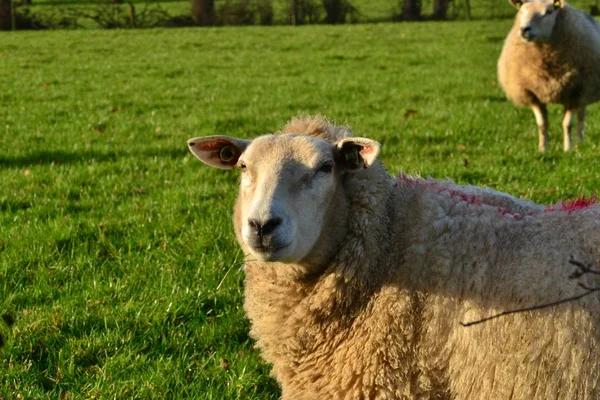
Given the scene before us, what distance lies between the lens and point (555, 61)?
8.83 meters

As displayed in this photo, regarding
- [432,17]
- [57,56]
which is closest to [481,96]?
[57,56]

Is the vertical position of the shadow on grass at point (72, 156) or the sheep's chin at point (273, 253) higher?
the sheep's chin at point (273, 253)

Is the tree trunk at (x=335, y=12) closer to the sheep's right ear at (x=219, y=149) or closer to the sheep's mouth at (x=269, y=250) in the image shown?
the sheep's right ear at (x=219, y=149)

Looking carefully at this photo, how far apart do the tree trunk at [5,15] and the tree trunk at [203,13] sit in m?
7.93

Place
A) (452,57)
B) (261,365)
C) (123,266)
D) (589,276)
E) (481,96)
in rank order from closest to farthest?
(589,276) < (261,365) < (123,266) < (481,96) < (452,57)

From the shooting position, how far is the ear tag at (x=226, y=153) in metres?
3.40

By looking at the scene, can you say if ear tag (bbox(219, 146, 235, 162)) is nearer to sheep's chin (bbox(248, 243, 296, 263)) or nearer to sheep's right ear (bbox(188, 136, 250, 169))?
sheep's right ear (bbox(188, 136, 250, 169))

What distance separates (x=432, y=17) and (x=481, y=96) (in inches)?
854

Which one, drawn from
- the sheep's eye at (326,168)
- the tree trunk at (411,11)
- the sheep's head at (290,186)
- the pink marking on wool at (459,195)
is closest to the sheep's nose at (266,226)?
the sheep's head at (290,186)

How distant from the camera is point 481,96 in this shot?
12625 mm

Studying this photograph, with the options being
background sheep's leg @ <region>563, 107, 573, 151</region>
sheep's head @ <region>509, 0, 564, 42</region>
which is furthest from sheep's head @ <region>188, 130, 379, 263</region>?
sheep's head @ <region>509, 0, 564, 42</region>

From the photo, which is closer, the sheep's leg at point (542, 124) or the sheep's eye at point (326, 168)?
the sheep's eye at point (326, 168)

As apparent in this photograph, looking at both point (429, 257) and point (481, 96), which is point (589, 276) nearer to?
point (429, 257)

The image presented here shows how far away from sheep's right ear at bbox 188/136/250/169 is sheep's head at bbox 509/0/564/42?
626 cm
